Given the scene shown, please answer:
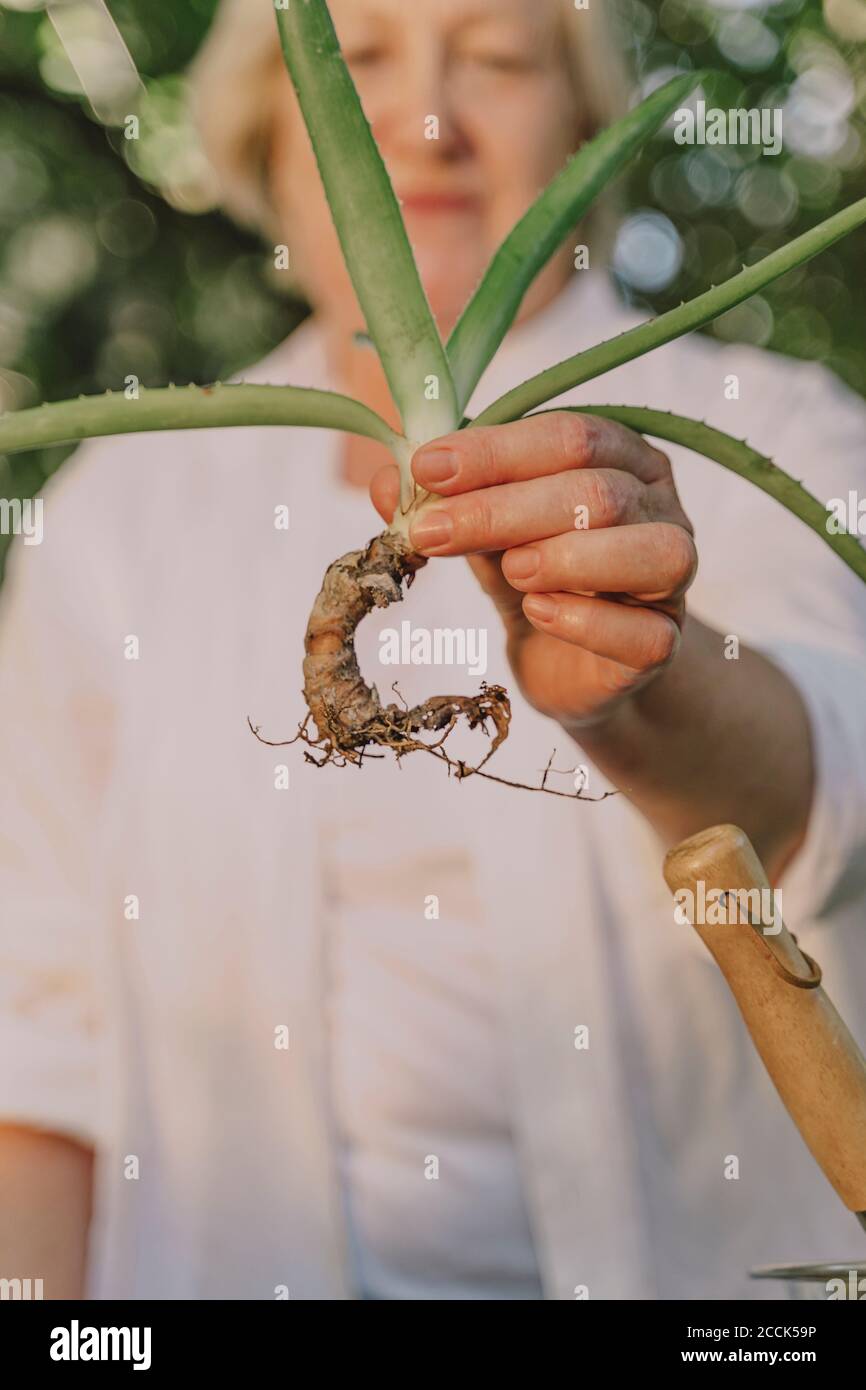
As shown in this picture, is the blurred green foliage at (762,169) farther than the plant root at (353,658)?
Yes

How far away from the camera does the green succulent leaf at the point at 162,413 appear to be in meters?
0.62

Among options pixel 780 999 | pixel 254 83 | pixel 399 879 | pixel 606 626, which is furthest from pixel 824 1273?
pixel 254 83

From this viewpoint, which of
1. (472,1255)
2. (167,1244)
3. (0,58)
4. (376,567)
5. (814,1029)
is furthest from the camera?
(0,58)

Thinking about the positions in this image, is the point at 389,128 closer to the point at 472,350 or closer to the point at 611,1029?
the point at 472,350

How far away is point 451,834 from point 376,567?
0.40 meters

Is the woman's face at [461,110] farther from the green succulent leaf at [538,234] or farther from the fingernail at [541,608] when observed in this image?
the fingernail at [541,608]

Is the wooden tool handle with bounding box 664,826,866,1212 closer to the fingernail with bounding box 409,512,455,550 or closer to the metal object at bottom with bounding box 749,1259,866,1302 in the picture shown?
the metal object at bottom with bounding box 749,1259,866,1302

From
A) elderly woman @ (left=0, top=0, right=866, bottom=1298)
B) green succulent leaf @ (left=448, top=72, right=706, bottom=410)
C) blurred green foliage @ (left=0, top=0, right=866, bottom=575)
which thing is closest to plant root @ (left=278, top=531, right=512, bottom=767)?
green succulent leaf @ (left=448, top=72, right=706, bottom=410)

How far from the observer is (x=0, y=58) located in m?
1.80

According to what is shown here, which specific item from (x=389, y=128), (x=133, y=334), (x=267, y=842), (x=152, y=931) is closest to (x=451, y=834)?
(x=267, y=842)

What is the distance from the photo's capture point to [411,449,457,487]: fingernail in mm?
636

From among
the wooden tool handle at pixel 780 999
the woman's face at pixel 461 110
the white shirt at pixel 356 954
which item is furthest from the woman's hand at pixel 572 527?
the woman's face at pixel 461 110

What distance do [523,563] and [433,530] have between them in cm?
5

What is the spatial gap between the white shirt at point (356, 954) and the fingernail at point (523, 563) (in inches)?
12.9
